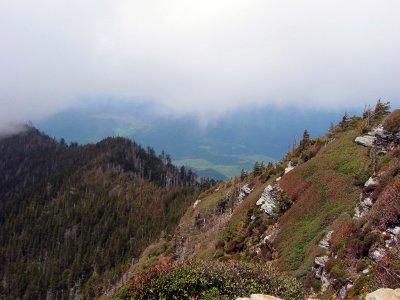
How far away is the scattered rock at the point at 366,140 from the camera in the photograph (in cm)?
6238

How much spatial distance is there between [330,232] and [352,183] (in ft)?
38.5

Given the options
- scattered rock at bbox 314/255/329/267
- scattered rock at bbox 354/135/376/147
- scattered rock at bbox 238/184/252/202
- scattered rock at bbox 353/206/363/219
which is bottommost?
scattered rock at bbox 238/184/252/202

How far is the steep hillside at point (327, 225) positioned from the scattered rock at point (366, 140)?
0.53ft

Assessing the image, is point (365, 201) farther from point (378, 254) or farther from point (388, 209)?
point (378, 254)

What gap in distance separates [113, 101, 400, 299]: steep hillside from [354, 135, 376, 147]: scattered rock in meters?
0.16

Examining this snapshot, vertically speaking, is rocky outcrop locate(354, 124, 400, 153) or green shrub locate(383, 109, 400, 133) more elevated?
green shrub locate(383, 109, 400, 133)

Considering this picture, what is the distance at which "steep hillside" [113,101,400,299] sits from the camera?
102 ft

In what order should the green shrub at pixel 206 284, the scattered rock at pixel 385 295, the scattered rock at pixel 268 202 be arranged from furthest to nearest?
1. the scattered rock at pixel 268 202
2. the green shrub at pixel 206 284
3. the scattered rock at pixel 385 295

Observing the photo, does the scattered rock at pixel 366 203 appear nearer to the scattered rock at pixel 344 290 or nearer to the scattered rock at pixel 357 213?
the scattered rock at pixel 357 213

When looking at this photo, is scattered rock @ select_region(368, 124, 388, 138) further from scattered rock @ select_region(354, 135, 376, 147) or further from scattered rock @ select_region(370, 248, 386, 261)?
scattered rock @ select_region(370, 248, 386, 261)

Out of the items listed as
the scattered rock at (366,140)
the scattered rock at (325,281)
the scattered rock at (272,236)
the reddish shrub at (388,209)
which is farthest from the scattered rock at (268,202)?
the reddish shrub at (388,209)

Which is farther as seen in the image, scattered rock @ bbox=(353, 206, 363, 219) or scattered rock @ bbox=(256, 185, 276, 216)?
scattered rock @ bbox=(256, 185, 276, 216)

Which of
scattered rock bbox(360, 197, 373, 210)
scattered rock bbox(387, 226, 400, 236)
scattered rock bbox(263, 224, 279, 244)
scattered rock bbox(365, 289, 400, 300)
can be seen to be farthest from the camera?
scattered rock bbox(263, 224, 279, 244)

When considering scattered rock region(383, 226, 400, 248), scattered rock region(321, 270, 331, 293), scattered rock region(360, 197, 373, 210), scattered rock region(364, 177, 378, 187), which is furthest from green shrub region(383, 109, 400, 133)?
scattered rock region(321, 270, 331, 293)
